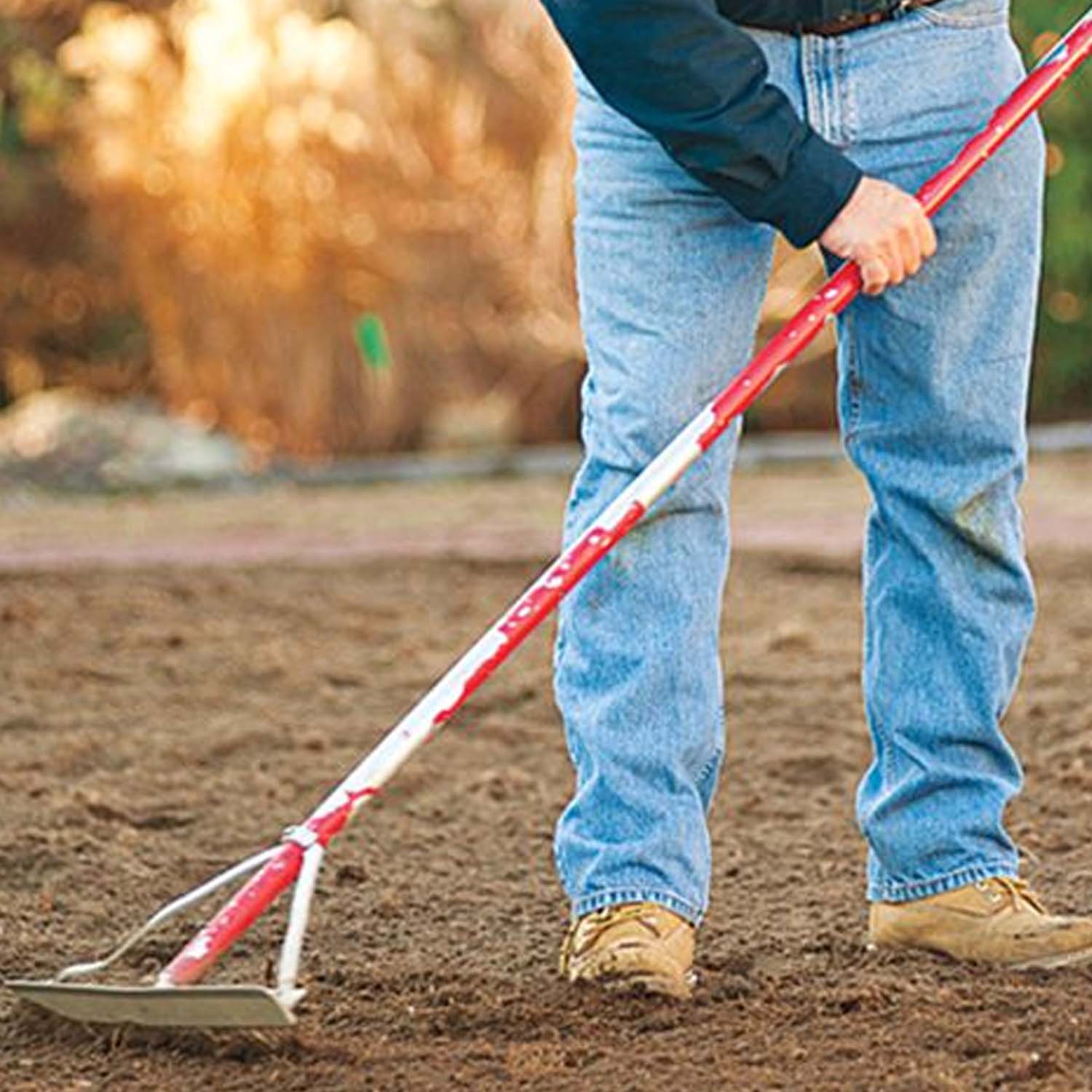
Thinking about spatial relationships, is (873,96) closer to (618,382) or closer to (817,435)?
(618,382)

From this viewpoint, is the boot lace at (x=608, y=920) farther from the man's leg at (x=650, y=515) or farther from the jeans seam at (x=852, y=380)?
the jeans seam at (x=852, y=380)

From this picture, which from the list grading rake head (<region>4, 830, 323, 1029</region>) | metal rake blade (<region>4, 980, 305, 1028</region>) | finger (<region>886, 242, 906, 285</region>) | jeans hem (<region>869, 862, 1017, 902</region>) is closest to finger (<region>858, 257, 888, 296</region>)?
finger (<region>886, 242, 906, 285</region>)

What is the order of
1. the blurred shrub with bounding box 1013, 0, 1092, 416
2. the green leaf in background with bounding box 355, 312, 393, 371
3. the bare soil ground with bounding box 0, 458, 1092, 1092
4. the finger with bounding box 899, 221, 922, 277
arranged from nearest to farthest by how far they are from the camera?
1. the bare soil ground with bounding box 0, 458, 1092, 1092
2. the finger with bounding box 899, 221, 922, 277
3. the green leaf in background with bounding box 355, 312, 393, 371
4. the blurred shrub with bounding box 1013, 0, 1092, 416

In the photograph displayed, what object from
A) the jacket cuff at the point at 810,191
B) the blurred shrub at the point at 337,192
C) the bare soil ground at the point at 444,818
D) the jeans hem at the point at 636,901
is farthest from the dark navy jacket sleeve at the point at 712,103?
the blurred shrub at the point at 337,192

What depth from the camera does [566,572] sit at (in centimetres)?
304

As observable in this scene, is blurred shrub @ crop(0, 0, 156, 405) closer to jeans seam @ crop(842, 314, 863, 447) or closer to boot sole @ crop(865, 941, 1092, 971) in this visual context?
jeans seam @ crop(842, 314, 863, 447)

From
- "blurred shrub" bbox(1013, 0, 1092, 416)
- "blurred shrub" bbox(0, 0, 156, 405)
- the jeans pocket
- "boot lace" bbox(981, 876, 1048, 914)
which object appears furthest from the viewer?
"blurred shrub" bbox(0, 0, 156, 405)

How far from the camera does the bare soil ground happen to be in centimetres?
291

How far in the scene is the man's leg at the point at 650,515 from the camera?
3.11 metres

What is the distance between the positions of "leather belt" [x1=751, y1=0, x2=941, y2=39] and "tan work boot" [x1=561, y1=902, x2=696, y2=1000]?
1.01 meters

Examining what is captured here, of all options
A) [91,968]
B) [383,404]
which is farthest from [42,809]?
[383,404]

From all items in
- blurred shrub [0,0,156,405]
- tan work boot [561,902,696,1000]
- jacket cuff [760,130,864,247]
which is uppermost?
jacket cuff [760,130,864,247]

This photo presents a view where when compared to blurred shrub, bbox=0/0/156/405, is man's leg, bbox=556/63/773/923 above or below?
above

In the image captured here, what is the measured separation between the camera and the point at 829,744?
4.71m
